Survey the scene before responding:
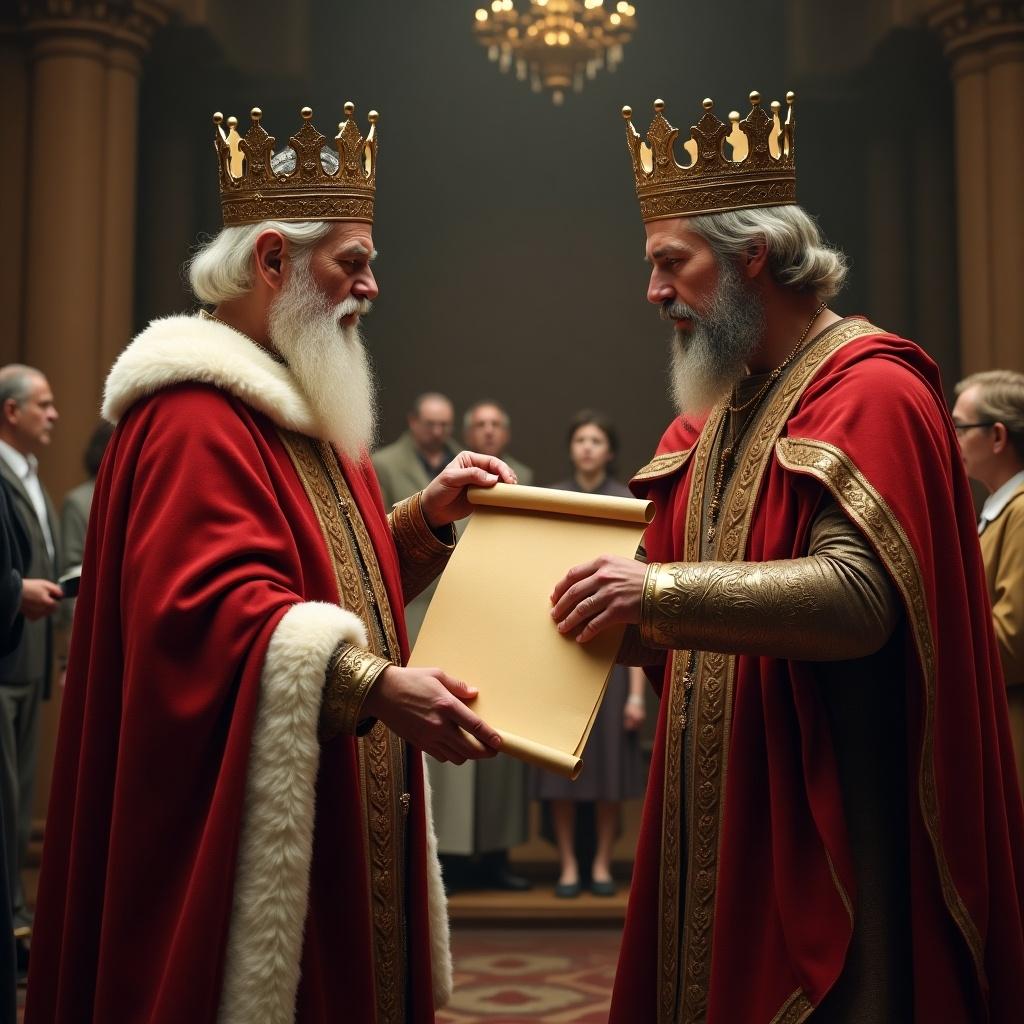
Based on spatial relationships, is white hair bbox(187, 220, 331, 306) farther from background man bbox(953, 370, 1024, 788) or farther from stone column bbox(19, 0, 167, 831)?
stone column bbox(19, 0, 167, 831)

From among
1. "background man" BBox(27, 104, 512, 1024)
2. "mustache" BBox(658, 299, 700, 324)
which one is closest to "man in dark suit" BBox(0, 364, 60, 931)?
"background man" BBox(27, 104, 512, 1024)

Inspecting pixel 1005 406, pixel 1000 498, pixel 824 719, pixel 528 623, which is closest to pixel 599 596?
pixel 528 623

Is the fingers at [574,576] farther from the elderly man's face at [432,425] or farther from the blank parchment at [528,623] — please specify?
the elderly man's face at [432,425]

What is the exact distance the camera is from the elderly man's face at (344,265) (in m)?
2.84

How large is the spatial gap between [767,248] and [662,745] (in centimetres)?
96

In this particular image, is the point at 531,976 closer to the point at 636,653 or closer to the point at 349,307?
the point at 636,653

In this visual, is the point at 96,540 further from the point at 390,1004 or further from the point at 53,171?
the point at 53,171

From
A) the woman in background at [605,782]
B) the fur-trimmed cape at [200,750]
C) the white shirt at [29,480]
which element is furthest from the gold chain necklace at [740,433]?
the woman in background at [605,782]

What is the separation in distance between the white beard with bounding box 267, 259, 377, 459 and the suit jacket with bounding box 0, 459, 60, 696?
9.00 feet

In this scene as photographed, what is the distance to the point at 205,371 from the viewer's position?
8.45 feet

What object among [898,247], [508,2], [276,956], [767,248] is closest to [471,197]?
[508,2]

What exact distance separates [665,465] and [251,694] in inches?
39.8

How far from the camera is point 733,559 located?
2547 mm

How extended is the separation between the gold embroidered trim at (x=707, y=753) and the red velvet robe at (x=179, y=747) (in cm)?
50
